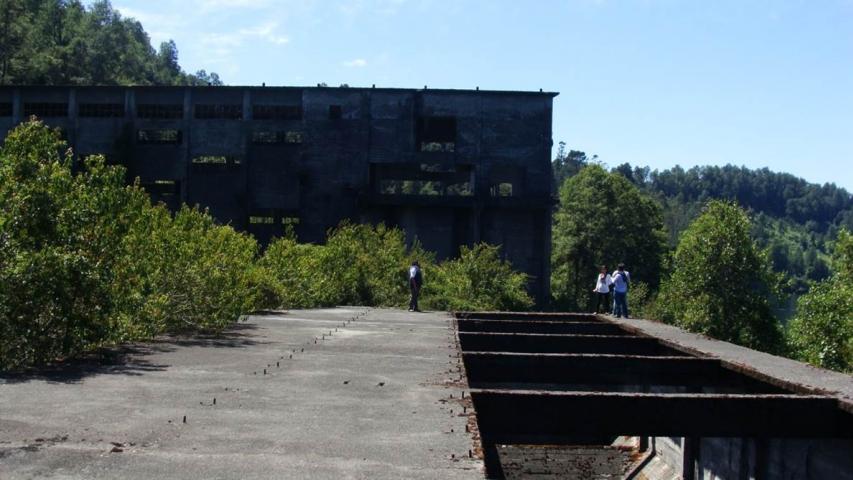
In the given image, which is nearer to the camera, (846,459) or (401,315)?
(846,459)

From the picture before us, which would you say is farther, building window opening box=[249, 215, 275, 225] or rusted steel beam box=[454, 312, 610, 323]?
building window opening box=[249, 215, 275, 225]

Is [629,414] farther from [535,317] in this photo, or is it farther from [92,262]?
[535,317]

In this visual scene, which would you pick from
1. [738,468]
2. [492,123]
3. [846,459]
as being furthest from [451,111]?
[846,459]

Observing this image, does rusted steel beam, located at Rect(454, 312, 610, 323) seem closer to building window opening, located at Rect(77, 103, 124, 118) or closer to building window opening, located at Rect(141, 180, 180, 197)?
building window opening, located at Rect(141, 180, 180, 197)

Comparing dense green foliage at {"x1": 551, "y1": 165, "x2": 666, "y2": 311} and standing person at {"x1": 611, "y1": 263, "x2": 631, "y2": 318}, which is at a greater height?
dense green foliage at {"x1": 551, "y1": 165, "x2": 666, "y2": 311}

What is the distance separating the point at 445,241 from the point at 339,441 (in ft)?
143

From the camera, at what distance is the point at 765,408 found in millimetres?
10312

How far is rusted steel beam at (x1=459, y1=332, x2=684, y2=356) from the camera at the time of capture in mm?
17844

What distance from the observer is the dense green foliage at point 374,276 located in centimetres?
2970

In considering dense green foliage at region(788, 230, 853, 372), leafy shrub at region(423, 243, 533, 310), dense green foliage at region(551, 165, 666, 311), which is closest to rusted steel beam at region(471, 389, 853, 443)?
dense green foliage at region(788, 230, 853, 372)

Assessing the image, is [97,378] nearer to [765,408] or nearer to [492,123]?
[765,408]

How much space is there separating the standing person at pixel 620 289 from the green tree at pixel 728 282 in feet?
51.8

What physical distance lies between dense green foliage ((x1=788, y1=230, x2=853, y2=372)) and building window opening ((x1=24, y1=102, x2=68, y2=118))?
1557 inches

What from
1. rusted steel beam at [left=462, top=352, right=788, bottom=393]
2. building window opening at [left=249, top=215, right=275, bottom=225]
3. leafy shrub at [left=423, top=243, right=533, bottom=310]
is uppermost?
building window opening at [left=249, top=215, right=275, bottom=225]
